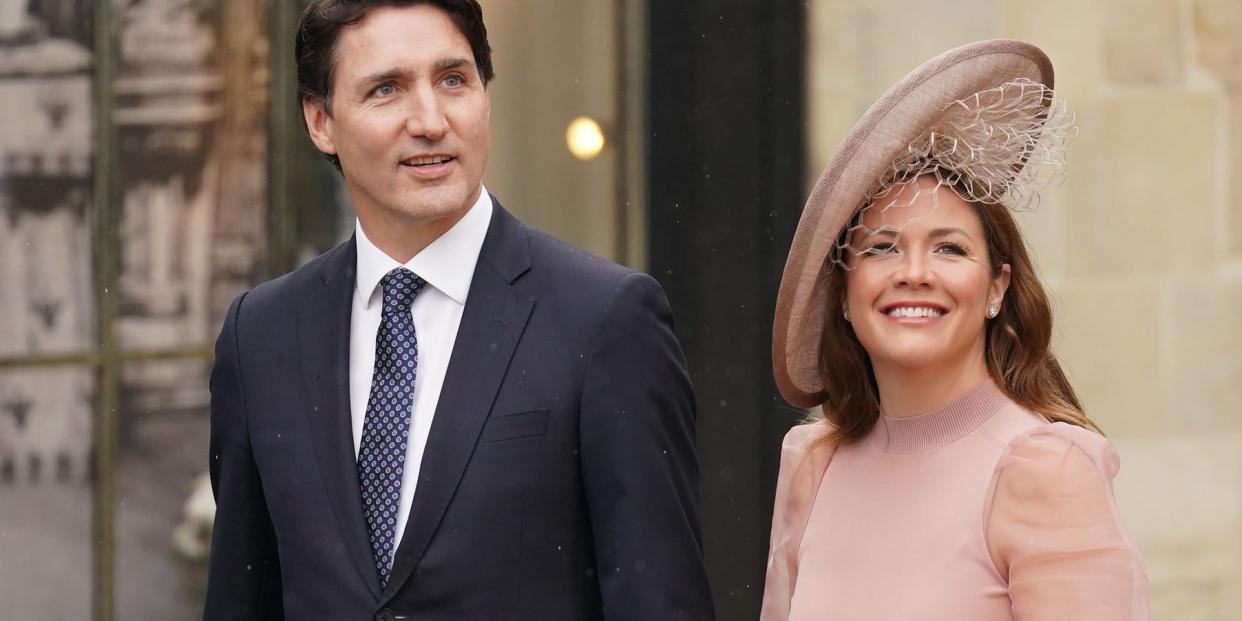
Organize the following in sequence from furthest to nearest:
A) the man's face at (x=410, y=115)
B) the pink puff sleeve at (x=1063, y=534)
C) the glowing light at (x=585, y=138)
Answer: the glowing light at (x=585, y=138) < the man's face at (x=410, y=115) < the pink puff sleeve at (x=1063, y=534)

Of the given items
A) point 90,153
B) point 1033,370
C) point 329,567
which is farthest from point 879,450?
point 90,153

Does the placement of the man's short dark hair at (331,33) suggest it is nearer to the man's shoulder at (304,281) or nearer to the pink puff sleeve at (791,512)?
the man's shoulder at (304,281)

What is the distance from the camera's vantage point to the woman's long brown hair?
106 inches

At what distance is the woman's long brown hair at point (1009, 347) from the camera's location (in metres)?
2.69

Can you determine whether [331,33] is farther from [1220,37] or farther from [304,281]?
[1220,37]

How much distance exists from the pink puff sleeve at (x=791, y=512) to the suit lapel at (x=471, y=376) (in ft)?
1.75

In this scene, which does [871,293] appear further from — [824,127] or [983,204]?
[824,127]

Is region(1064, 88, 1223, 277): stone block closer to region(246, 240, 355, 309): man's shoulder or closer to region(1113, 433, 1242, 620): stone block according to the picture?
region(1113, 433, 1242, 620): stone block

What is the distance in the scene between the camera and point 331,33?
298 centimetres

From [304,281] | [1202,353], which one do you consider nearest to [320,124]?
[304,281]

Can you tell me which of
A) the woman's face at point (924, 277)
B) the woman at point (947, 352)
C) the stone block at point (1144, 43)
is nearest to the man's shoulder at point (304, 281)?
the woman at point (947, 352)

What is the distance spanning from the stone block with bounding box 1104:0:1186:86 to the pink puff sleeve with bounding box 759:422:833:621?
8.45ft

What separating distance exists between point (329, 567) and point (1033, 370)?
117 cm

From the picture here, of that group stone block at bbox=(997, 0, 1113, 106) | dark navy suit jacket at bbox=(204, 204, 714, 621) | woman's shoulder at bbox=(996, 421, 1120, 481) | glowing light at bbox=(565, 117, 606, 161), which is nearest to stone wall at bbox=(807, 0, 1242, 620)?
stone block at bbox=(997, 0, 1113, 106)
